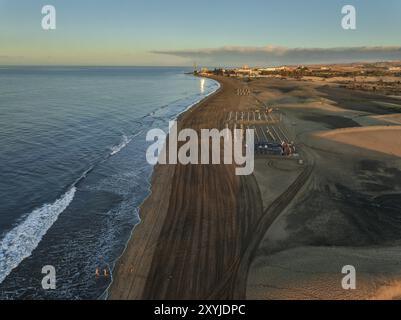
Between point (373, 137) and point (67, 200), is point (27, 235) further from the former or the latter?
point (373, 137)

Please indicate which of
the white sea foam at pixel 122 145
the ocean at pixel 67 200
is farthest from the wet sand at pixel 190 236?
the white sea foam at pixel 122 145

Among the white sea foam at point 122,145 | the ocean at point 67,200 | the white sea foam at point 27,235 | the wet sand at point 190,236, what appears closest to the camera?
the wet sand at point 190,236

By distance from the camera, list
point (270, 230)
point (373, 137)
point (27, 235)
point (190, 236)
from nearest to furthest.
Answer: point (190, 236), point (270, 230), point (27, 235), point (373, 137)

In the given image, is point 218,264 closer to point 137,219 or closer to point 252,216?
point 252,216

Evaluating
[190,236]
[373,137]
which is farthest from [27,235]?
[373,137]

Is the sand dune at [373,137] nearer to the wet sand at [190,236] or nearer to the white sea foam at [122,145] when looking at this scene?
the wet sand at [190,236]

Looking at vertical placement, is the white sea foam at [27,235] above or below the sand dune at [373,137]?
below

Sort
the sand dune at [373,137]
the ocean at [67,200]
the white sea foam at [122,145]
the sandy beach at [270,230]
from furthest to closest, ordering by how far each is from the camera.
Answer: the white sea foam at [122,145] < the sand dune at [373,137] < the ocean at [67,200] < the sandy beach at [270,230]
